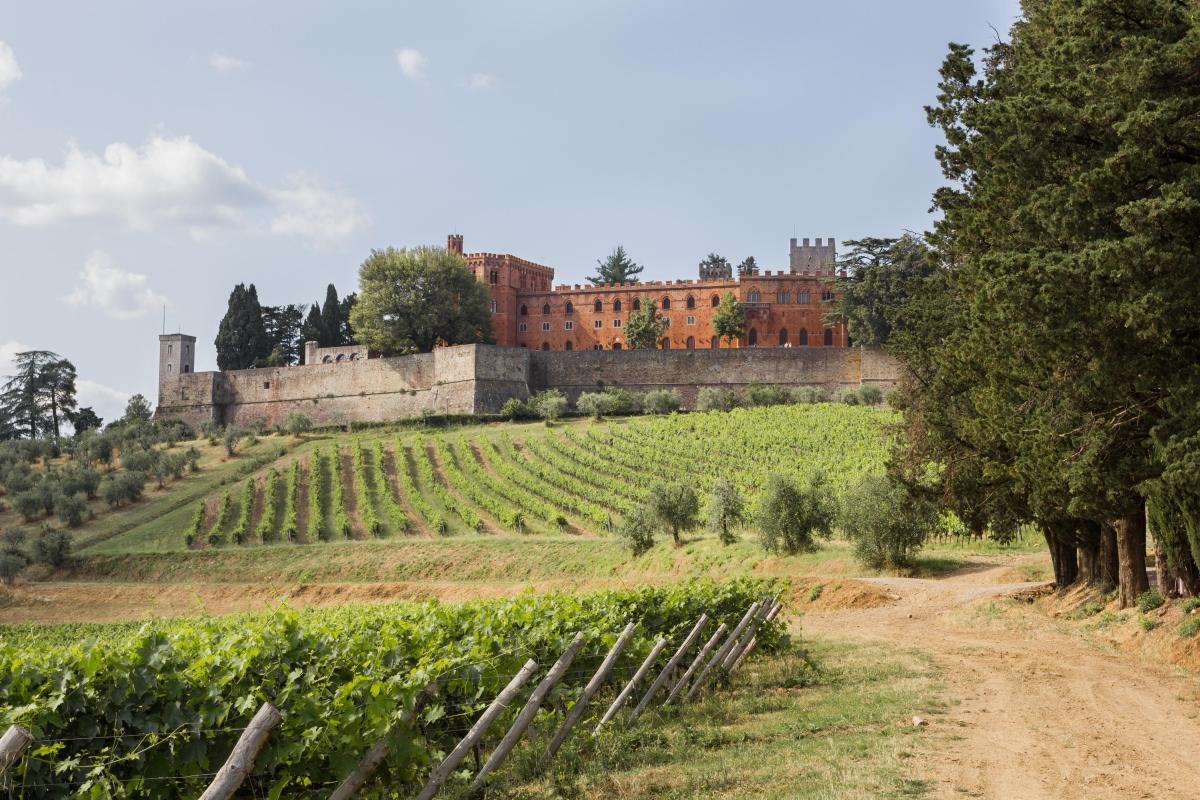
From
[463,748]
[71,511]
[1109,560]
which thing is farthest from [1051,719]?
[71,511]

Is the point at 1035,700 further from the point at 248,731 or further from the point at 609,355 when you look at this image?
the point at 609,355

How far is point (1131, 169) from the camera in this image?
488 inches

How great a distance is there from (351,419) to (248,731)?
6717 centimetres

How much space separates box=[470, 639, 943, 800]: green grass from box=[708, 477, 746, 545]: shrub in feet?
68.2

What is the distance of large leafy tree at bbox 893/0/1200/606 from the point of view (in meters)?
12.0

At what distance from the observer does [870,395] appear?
207ft

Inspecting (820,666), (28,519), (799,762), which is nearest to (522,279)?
(28,519)

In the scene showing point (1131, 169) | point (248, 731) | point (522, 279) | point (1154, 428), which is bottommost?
point (248, 731)

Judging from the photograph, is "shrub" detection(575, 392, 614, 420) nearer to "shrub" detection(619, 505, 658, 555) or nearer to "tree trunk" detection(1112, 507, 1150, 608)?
"shrub" detection(619, 505, 658, 555)

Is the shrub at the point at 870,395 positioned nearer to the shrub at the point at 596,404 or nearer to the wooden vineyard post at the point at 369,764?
the shrub at the point at 596,404

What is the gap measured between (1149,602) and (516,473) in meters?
35.6

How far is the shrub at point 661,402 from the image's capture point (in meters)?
63.5

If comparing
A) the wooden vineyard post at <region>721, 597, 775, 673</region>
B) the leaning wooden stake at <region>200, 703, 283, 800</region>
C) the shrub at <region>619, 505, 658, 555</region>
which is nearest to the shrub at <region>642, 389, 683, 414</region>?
the shrub at <region>619, 505, 658, 555</region>

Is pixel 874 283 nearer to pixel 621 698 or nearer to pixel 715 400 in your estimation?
pixel 715 400
